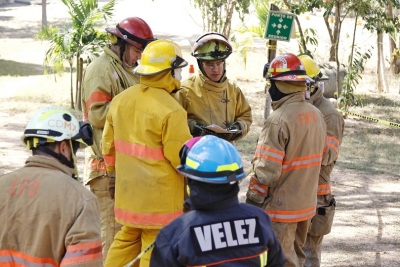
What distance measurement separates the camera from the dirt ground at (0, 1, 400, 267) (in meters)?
7.47

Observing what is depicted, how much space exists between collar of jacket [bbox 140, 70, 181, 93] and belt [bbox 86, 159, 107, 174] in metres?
1.02

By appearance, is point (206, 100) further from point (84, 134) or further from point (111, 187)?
point (84, 134)

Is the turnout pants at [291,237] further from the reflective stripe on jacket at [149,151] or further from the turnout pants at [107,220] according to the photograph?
the turnout pants at [107,220]

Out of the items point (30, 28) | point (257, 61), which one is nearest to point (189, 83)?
point (257, 61)

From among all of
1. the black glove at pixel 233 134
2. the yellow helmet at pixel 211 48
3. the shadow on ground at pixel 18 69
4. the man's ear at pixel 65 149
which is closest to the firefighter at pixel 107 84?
the yellow helmet at pixel 211 48

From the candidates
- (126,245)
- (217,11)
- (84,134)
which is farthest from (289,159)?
(217,11)

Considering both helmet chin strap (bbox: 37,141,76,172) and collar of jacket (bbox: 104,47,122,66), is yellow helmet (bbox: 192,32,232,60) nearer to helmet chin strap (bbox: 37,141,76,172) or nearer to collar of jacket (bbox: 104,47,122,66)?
collar of jacket (bbox: 104,47,122,66)

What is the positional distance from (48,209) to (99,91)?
248 centimetres

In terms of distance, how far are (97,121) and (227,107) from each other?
1132mm

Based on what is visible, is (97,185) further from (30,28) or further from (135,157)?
(30,28)

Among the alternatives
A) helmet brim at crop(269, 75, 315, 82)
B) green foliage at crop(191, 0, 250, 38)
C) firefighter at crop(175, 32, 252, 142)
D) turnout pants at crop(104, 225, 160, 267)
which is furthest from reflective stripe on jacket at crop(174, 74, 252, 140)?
green foliage at crop(191, 0, 250, 38)

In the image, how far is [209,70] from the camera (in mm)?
5930

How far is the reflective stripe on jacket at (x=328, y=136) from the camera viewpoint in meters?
6.16

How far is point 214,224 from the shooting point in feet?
10.3
